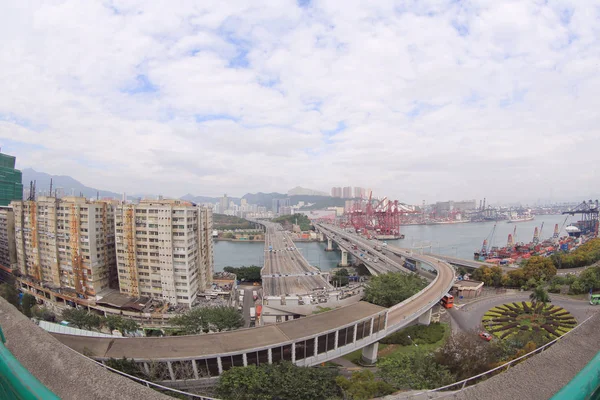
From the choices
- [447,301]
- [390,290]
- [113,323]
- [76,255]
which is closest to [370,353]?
[390,290]

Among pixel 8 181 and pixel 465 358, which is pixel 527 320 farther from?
pixel 8 181

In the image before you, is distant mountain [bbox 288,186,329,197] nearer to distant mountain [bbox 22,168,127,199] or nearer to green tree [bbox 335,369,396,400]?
distant mountain [bbox 22,168,127,199]

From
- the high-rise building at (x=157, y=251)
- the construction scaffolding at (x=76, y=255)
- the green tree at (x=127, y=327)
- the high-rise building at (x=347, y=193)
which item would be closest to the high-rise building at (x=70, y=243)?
the construction scaffolding at (x=76, y=255)

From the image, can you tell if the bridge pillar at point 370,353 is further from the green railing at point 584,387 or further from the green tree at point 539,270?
the green tree at point 539,270

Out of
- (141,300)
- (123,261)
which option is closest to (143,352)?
(141,300)

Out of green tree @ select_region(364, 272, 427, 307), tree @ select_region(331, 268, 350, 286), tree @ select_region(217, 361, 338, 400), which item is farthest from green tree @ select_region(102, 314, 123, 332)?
tree @ select_region(331, 268, 350, 286)
